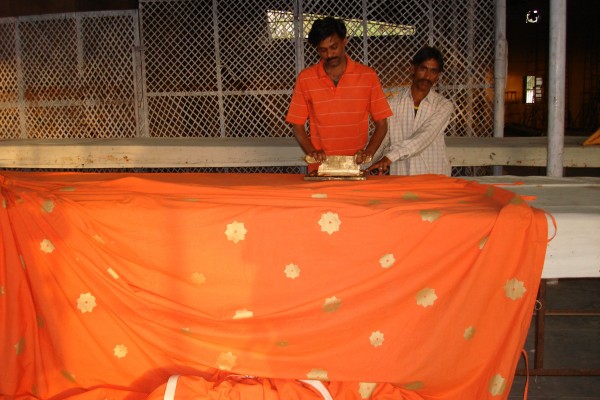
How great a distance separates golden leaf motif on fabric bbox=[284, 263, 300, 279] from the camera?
7.11ft

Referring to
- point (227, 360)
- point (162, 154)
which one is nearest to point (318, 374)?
point (227, 360)

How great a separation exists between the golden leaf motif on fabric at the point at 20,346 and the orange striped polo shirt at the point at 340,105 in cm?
199

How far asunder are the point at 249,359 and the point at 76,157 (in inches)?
164

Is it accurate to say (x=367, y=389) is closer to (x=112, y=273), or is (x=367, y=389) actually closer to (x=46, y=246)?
(x=112, y=273)

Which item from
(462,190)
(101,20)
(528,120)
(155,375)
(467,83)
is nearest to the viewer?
(155,375)

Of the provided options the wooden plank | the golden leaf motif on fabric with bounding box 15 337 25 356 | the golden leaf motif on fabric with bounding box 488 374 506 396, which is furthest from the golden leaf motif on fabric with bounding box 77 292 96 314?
the wooden plank

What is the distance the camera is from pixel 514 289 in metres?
2.09

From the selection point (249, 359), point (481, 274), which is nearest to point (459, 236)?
point (481, 274)

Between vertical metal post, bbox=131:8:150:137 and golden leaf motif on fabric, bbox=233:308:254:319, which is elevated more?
vertical metal post, bbox=131:8:150:137

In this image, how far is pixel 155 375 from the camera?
2.29 meters

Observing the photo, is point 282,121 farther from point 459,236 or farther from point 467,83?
point 459,236

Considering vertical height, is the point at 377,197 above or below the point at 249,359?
above

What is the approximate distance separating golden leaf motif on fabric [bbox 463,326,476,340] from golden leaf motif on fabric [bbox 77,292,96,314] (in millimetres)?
1467

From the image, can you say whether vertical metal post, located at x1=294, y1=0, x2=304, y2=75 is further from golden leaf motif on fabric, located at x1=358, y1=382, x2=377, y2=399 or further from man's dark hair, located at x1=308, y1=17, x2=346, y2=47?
golden leaf motif on fabric, located at x1=358, y1=382, x2=377, y2=399
